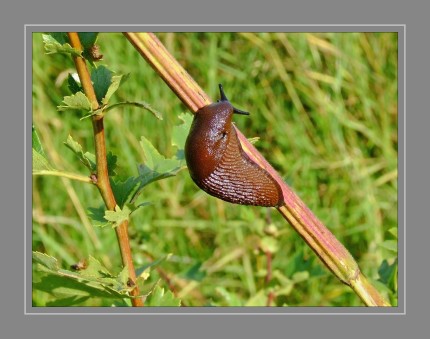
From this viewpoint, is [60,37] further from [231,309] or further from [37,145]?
[231,309]

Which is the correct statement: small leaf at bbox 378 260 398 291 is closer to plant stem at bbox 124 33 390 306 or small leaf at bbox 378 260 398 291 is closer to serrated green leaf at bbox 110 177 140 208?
plant stem at bbox 124 33 390 306

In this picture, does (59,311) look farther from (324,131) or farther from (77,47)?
(324,131)

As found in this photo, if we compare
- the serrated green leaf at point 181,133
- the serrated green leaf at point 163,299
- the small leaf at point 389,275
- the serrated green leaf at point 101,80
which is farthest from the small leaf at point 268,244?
the serrated green leaf at point 101,80

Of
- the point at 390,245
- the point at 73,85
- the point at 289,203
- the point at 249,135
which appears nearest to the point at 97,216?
the point at 73,85

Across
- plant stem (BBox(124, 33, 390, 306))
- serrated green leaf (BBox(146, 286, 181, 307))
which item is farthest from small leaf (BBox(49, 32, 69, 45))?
serrated green leaf (BBox(146, 286, 181, 307))

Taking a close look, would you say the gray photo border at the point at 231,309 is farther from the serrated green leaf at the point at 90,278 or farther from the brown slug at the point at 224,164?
the brown slug at the point at 224,164

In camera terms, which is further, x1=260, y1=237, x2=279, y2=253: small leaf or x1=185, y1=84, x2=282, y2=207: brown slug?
x1=260, y1=237, x2=279, y2=253: small leaf
